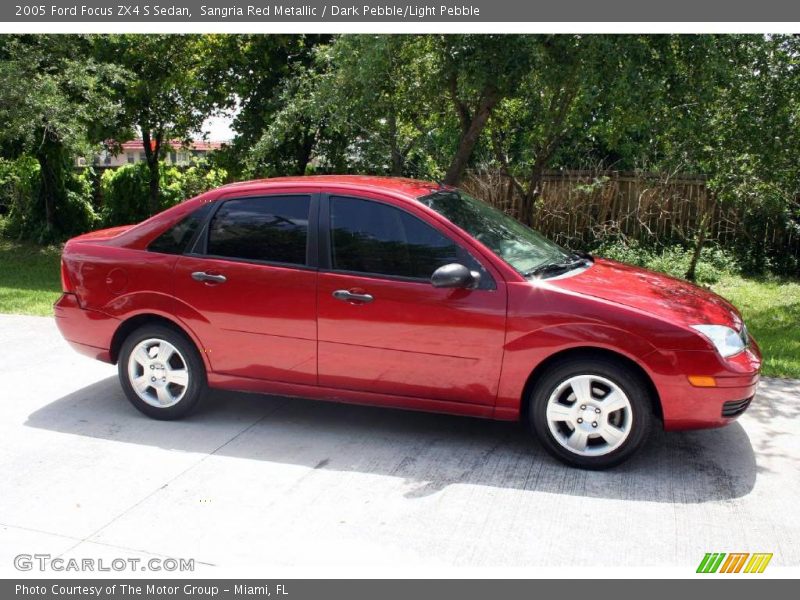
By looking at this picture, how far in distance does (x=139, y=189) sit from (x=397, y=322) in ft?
43.5

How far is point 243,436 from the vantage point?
5352mm

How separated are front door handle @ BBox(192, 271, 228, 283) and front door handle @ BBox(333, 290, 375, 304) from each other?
82cm

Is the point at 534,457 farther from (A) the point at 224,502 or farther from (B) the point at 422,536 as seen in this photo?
(A) the point at 224,502

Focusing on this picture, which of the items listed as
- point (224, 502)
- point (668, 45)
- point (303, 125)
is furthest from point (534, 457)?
point (303, 125)

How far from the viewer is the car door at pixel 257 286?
5164 mm

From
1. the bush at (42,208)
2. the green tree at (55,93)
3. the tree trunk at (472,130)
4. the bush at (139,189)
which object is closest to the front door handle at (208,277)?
the tree trunk at (472,130)

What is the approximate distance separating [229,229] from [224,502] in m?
1.92

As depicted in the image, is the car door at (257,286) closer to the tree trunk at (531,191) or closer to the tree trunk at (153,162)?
the tree trunk at (531,191)

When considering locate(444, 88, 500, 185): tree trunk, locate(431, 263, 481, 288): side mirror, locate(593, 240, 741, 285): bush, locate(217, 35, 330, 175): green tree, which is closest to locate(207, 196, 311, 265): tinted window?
locate(431, 263, 481, 288): side mirror

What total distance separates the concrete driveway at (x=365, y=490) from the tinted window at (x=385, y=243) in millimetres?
1157

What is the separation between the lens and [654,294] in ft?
16.3

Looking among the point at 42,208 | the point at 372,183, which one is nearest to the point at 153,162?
the point at 42,208

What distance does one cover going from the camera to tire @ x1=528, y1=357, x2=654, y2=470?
4.60m

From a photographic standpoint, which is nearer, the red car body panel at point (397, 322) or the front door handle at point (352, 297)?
the red car body panel at point (397, 322)
